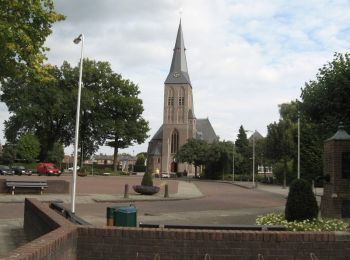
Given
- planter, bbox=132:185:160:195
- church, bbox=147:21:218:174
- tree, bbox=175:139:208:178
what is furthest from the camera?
church, bbox=147:21:218:174

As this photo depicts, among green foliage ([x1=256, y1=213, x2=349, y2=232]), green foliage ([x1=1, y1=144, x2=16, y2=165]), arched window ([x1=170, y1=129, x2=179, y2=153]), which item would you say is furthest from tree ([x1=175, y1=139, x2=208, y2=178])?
green foliage ([x1=256, y1=213, x2=349, y2=232])

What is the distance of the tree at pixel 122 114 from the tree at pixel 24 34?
61243 millimetres

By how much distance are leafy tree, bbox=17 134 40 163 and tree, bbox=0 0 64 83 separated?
61.7 meters

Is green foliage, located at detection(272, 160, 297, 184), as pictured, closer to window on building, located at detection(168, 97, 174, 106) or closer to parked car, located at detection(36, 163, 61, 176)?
parked car, located at detection(36, 163, 61, 176)

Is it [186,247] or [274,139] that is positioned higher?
[274,139]

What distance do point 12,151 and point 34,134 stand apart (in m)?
5.68

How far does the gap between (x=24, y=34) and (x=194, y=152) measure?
74354 millimetres

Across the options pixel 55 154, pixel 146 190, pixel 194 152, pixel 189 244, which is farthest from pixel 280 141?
pixel 189 244

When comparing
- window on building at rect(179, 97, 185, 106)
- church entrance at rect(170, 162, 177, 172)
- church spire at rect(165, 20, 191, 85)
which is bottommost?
church entrance at rect(170, 162, 177, 172)

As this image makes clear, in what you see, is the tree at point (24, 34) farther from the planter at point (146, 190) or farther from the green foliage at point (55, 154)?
the green foliage at point (55, 154)

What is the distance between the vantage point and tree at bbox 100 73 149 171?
7888 cm

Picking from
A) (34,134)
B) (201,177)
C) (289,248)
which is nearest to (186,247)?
(289,248)

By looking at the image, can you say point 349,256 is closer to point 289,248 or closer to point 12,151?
point 289,248

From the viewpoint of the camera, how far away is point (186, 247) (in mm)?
7055
